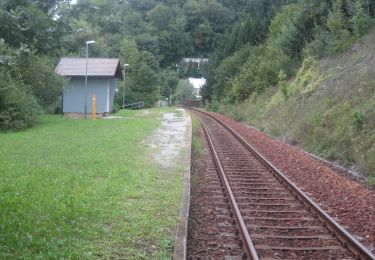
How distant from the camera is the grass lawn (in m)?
6.82

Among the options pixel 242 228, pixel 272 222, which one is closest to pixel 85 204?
pixel 242 228

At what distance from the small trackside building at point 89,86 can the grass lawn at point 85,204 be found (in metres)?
22.2

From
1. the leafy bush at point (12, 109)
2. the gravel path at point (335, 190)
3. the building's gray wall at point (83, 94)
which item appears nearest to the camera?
Answer: the gravel path at point (335, 190)

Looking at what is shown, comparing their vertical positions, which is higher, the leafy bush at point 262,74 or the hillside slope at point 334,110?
the leafy bush at point 262,74

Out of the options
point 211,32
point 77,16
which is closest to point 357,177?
point 77,16

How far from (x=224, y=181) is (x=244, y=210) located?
8.48ft

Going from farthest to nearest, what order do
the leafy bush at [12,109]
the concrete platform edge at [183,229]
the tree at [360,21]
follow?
the tree at [360,21] < the leafy bush at [12,109] < the concrete platform edge at [183,229]

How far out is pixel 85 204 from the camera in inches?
354

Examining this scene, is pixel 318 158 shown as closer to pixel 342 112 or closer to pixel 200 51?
pixel 342 112

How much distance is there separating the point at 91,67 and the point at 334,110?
24670mm

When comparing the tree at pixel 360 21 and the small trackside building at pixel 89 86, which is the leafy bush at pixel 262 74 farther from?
the small trackside building at pixel 89 86

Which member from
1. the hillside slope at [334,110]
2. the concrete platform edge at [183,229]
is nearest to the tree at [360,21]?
the hillside slope at [334,110]

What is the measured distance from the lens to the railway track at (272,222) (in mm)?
7000

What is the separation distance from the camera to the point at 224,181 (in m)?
11.9
